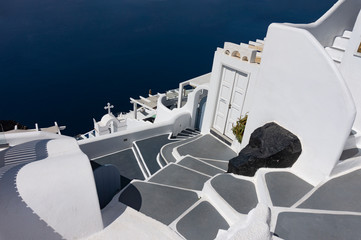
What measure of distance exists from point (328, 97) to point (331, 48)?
12.9 ft

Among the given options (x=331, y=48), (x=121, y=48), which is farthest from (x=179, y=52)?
(x=331, y=48)

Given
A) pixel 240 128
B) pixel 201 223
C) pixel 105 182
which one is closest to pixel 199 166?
pixel 240 128

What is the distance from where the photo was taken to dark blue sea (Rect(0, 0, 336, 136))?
46156 mm

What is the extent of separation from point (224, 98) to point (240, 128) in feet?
5.54

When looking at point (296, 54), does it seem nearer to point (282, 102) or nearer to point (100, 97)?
point (282, 102)

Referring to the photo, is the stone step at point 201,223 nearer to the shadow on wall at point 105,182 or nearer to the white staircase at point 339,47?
the shadow on wall at point 105,182

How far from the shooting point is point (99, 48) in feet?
232

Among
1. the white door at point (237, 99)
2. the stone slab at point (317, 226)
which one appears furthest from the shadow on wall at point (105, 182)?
the white door at point (237, 99)

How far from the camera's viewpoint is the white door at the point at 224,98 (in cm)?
1012

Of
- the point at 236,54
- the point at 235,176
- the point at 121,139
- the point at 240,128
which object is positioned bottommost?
the point at 121,139

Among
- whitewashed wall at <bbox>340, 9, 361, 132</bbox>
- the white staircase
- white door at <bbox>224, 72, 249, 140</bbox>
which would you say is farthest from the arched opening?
whitewashed wall at <bbox>340, 9, 361, 132</bbox>

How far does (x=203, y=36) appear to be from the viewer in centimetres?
8306

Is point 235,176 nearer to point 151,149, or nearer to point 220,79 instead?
point 151,149

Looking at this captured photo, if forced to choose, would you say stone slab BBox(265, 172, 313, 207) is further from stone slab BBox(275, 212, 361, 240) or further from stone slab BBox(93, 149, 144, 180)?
stone slab BBox(93, 149, 144, 180)
